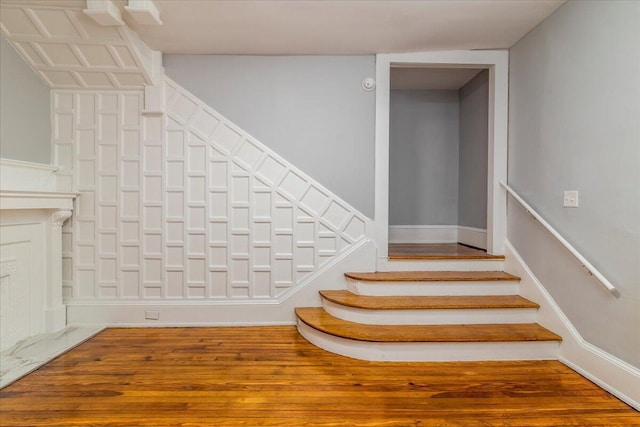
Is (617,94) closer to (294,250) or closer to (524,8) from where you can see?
(524,8)

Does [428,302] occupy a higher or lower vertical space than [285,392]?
higher

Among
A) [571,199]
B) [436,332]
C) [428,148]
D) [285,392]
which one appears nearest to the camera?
[285,392]

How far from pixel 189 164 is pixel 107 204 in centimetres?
80

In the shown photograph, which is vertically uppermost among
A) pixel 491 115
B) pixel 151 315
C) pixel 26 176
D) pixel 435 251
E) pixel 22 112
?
pixel 491 115

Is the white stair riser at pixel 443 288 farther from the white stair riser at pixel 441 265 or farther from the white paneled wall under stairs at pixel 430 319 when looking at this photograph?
the white stair riser at pixel 441 265

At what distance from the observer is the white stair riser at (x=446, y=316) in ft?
8.13

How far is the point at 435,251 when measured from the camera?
337 centimetres

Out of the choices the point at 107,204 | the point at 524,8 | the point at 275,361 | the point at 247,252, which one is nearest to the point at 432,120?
the point at 524,8

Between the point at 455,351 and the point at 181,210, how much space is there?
2.50m

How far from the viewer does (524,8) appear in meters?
2.29

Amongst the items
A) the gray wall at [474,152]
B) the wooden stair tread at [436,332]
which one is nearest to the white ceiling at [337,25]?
the gray wall at [474,152]

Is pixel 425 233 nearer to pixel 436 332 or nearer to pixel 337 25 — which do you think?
pixel 436 332

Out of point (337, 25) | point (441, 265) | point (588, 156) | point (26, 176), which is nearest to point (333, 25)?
point (337, 25)

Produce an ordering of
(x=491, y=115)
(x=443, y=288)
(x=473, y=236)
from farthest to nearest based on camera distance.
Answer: (x=473, y=236) < (x=491, y=115) < (x=443, y=288)
